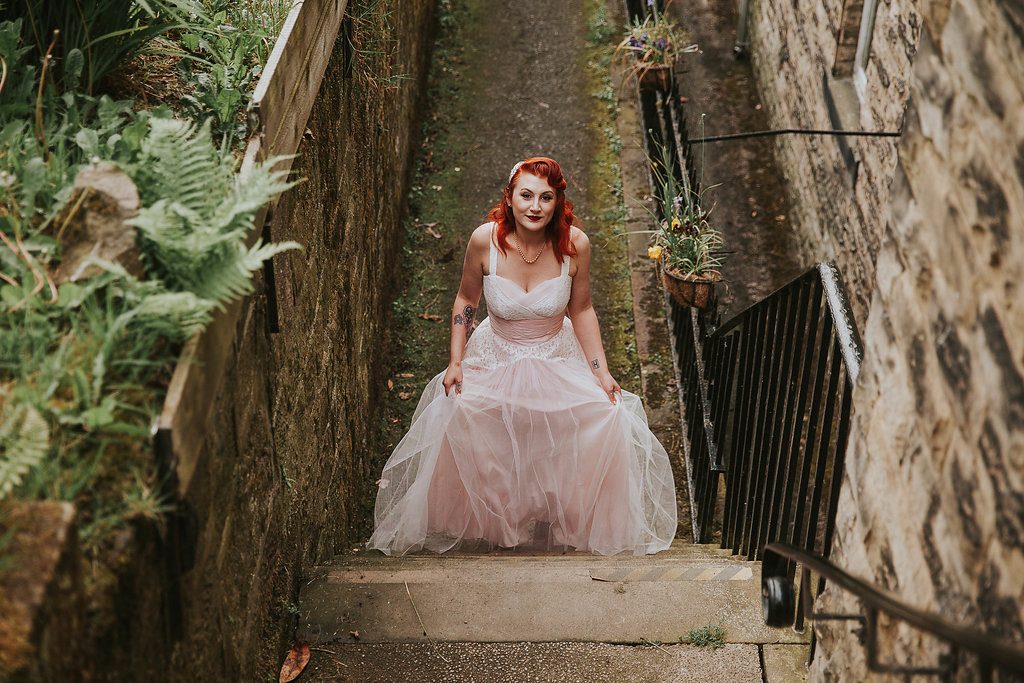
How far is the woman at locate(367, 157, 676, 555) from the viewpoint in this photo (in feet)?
16.1

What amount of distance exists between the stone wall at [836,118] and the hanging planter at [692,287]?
1.02 m

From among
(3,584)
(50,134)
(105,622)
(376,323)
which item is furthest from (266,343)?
(376,323)

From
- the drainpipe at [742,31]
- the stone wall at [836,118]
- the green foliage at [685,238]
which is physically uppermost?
the drainpipe at [742,31]

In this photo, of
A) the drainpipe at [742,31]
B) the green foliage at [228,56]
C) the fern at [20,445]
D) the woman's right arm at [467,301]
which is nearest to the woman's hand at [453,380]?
the woman's right arm at [467,301]

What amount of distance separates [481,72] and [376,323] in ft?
11.8

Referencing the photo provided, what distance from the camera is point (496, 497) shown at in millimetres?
4969

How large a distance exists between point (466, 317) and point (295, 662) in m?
1.97

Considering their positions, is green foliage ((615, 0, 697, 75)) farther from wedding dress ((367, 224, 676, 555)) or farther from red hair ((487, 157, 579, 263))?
wedding dress ((367, 224, 676, 555))

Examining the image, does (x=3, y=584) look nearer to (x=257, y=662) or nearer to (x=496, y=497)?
(x=257, y=662)

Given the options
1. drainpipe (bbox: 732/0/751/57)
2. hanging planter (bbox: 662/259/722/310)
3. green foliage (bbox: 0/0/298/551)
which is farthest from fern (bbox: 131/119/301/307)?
drainpipe (bbox: 732/0/751/57)

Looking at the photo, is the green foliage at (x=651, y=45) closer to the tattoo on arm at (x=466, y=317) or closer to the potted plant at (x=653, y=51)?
the potted plant at (x=653, y=51)

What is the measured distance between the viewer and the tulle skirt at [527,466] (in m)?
4.89

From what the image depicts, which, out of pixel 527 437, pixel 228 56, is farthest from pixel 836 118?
pixel 228 56

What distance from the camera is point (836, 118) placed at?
670cm
